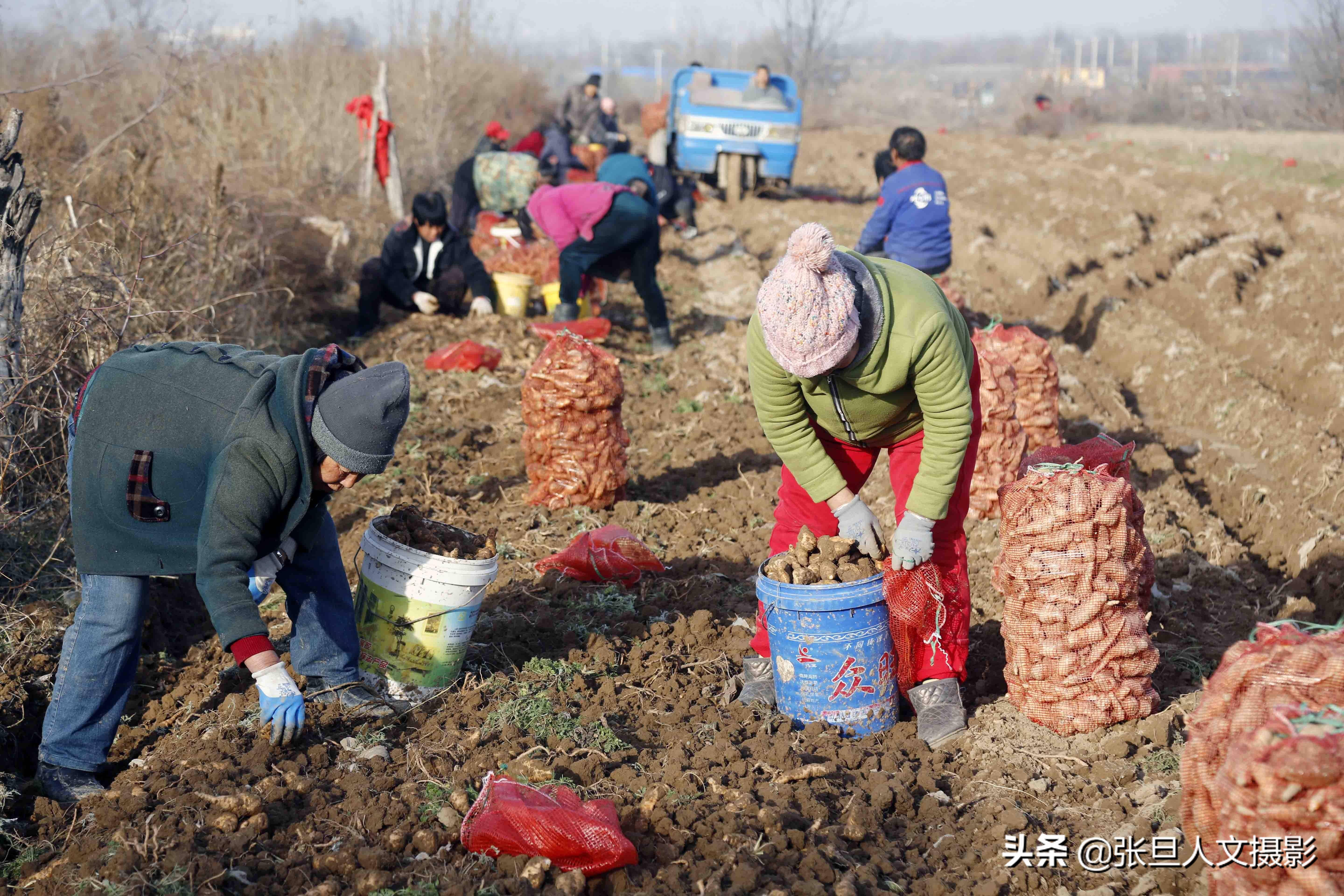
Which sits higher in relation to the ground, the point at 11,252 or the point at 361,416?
the point at 11,252

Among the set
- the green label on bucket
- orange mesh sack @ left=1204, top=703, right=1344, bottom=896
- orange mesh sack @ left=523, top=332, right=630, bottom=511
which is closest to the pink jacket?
orange mesh sack @ left=523, top=332, right=630, bottom=511

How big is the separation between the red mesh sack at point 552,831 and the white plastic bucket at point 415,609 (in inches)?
33.2

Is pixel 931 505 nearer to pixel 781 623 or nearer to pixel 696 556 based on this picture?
pixel 781 623

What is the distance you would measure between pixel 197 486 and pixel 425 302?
5974 mm

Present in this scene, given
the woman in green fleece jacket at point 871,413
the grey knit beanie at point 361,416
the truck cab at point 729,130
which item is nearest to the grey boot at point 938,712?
the woman in green fleece jacket at point 871,413

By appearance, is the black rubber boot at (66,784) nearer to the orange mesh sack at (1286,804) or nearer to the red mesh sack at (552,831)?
the red mesh sack at (552,831)

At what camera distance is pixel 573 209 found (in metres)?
7.99

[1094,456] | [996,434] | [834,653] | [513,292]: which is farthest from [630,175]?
[834,653]

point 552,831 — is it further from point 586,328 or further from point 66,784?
point 586,328

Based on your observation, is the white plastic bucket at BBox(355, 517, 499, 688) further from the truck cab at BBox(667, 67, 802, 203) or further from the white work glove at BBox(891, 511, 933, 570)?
the truck cab at BBox(667, 67, 802, 203)

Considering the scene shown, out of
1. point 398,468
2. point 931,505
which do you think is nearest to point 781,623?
point 931,505

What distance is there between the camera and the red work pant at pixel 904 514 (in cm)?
352

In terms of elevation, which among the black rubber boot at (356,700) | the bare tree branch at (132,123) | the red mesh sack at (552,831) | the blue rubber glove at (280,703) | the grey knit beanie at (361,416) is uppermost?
the bare tree branch at (132,123)

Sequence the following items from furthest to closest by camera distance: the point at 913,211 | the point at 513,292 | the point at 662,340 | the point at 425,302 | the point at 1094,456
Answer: the point at 513,292 < the point at 425,302 < the point at 662,340 < the point at 913,211 < the point at 1094,456
